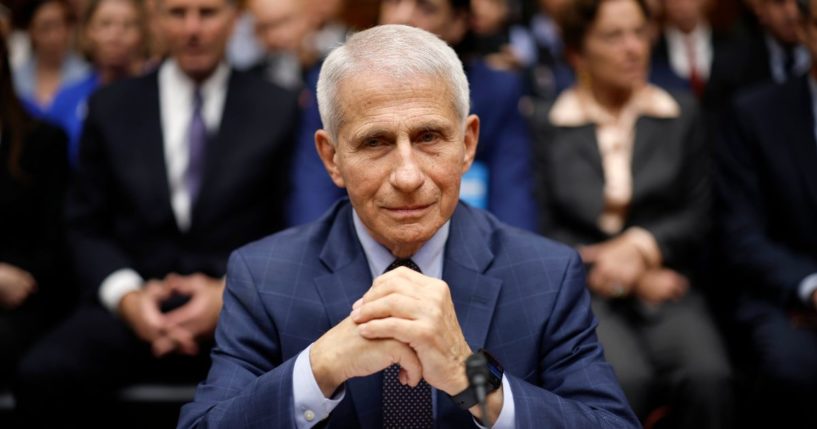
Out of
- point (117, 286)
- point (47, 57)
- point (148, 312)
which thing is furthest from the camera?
point (47, 57)

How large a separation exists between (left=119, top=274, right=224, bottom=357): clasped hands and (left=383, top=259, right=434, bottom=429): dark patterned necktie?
55.1 inches

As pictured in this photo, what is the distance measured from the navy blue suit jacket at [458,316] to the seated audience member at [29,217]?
174 centimetres

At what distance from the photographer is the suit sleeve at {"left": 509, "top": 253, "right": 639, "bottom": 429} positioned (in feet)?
5.89

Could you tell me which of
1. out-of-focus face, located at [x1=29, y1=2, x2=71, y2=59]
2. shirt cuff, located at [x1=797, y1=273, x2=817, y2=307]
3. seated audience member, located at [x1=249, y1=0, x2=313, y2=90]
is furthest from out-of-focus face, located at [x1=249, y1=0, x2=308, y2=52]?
shirt cuff, located at [x1=797, y1=273, x2=817, y2=307]

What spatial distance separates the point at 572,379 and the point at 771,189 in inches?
72.5

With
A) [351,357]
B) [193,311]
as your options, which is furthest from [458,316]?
[193,311]

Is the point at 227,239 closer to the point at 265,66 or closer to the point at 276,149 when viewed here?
the point at 276,149

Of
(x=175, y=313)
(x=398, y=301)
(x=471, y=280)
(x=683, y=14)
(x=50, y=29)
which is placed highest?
(x=398, y=301)

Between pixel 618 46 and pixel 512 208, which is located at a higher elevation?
pixel 618 46

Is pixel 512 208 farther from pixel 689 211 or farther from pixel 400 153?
pixel 400 153

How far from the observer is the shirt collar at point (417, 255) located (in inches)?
81.0

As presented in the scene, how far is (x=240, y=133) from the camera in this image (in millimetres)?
3463

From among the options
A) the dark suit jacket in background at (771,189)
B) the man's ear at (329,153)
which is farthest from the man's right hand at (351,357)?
the dark suit jacket in background at (771,189)

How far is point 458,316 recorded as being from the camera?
1979 mm
